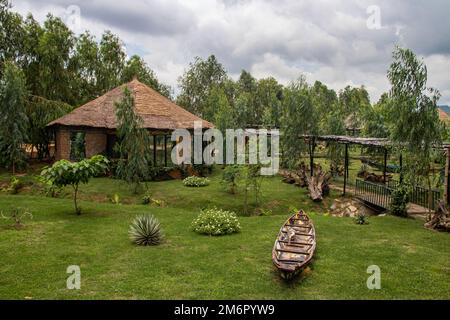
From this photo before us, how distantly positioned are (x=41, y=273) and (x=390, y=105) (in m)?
13.4

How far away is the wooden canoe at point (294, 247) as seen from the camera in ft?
30.9

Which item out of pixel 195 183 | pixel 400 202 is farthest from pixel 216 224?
pixel 195 183

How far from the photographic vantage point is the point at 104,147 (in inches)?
1217

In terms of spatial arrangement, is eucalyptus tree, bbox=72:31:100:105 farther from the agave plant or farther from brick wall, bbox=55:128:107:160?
the agave plant

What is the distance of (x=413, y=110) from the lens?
48.9 feet

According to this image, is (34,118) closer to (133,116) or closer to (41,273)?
(133,116)

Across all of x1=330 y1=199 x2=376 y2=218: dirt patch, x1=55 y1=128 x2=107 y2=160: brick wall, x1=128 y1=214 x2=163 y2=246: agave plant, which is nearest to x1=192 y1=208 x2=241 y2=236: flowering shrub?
x1=128 y1=214 x2=163 y2=246: agave plant

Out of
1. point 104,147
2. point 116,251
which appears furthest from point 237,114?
point 116,251

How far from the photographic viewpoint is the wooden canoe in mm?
9422

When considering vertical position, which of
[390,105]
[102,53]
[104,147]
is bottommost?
[104,147]

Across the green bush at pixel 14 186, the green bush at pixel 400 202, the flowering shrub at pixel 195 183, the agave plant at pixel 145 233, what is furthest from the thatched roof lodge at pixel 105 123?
the green bush at pixel 400 202

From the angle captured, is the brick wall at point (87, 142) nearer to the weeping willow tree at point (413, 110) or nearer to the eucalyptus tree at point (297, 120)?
the eucalyptus tree at point (297, 120)

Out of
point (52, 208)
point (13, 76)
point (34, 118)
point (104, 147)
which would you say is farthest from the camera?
point (104, 147)

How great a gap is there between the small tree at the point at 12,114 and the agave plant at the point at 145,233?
53.8 feet
